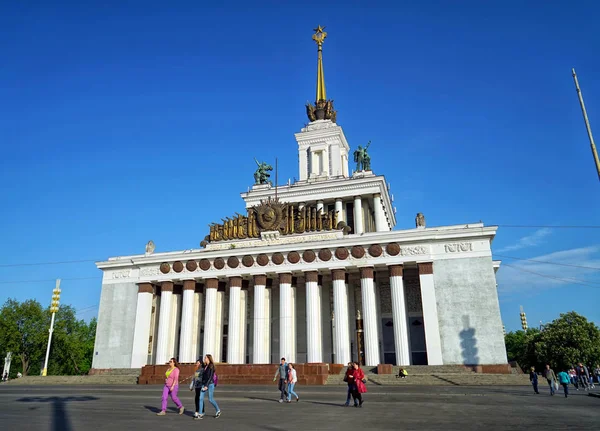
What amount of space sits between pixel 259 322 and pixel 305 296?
4373 mm

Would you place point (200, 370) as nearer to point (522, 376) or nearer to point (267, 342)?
point (522, 376)

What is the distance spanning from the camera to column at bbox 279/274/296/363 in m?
31.2

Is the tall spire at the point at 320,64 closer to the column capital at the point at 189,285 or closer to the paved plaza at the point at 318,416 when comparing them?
the column capital at the point at 189,285

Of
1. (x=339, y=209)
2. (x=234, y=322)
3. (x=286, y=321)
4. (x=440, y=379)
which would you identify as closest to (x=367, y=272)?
(x=286, y=321)

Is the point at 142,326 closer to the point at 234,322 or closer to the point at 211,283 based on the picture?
the point at 211,283

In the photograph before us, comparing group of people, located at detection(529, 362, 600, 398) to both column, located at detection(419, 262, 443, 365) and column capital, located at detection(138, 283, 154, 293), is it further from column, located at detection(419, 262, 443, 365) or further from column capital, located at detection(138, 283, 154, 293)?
column capital, located at detection(138, 283, 154, 293)

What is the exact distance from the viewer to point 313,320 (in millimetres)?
30859

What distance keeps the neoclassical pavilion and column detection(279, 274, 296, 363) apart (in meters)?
0.07

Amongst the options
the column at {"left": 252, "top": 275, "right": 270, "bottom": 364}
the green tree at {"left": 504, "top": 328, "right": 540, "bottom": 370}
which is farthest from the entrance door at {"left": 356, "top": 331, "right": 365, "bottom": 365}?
the green tree at {"left": 504, "top": 328, "right": 540, "bottom": 370}

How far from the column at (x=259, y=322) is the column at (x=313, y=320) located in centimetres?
327

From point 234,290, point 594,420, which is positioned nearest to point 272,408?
point 594,420

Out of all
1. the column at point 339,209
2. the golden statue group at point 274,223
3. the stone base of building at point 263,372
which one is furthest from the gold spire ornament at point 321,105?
the stone base of building at point 263,372

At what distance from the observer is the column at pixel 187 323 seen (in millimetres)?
32969

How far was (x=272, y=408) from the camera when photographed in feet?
41.1
